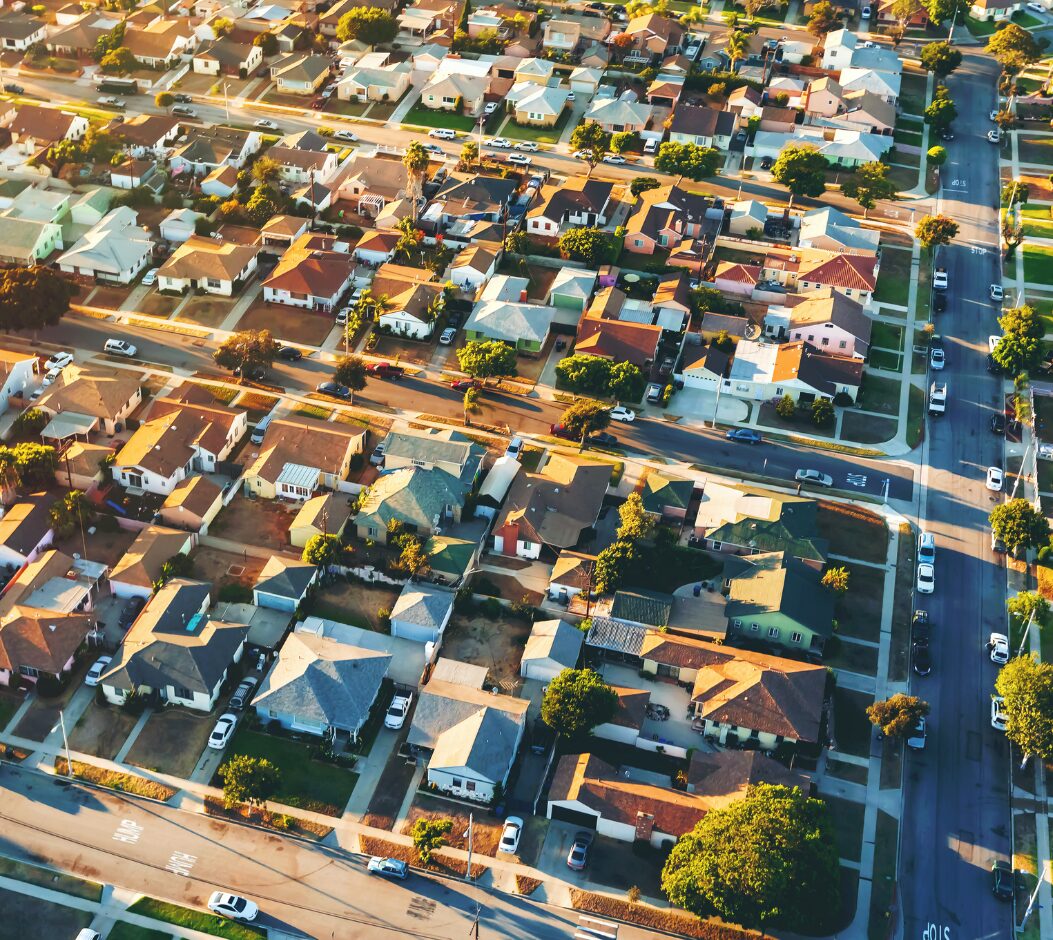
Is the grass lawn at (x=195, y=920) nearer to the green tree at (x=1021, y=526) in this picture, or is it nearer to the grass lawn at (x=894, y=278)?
the green tree at (x=1021, y=526)

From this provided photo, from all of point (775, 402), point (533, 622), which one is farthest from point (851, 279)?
point (533, 622)

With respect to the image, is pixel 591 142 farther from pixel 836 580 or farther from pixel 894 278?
pixel 836 580

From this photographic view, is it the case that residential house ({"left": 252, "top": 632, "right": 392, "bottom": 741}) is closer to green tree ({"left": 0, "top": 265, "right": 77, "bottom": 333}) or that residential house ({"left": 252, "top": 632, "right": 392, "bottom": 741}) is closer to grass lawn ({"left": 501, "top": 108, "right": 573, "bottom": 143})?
green tree ({"left": 0, "top": 265, "right": 77, "bottom": 333})

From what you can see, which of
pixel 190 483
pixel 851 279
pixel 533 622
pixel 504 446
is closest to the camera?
pixel 533 622

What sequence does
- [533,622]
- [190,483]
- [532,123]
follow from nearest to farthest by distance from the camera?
[533,622]
[190,483]
[532,123]

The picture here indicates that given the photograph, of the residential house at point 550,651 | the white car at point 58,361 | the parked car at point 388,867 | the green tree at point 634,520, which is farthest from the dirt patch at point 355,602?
the white car at point 58,361

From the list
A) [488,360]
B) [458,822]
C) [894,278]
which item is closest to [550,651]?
[458,822]

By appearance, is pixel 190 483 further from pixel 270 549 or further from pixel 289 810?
pixel 289 810
